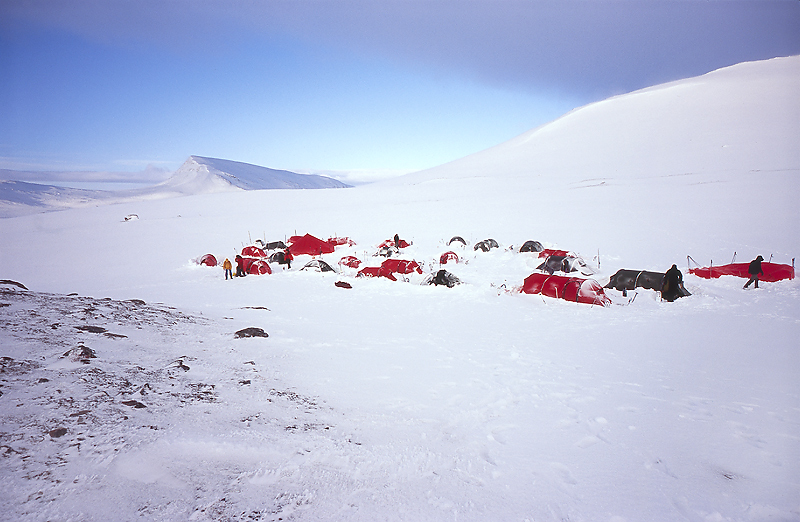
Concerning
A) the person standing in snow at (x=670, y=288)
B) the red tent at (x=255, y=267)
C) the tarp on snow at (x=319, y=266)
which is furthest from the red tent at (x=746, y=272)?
the red tent at (x=255, y=267)

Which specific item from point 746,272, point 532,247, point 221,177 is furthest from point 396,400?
point 221,177

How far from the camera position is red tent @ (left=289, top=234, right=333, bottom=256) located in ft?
72.0

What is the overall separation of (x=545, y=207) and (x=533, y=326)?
78.7 feet

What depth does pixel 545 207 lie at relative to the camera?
31.5 meters

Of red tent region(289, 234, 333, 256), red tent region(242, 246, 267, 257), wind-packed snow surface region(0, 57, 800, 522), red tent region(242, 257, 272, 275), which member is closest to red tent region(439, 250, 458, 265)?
wind-packed snow surface region(0, 57, 800, 522)

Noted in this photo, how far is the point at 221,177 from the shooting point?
14775cm

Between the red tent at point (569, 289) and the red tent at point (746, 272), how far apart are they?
595cm

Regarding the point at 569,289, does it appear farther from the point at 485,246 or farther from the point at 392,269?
the point at 485,246

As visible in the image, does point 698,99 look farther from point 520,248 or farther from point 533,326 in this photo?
point 533,326

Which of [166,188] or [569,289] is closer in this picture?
[569,289]

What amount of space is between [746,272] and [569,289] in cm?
748

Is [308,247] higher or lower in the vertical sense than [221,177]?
lower

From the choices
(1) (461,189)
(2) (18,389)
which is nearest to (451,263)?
(2) (18,389)

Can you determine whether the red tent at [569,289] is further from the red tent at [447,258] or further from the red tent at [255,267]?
the red tent at [255,267]
